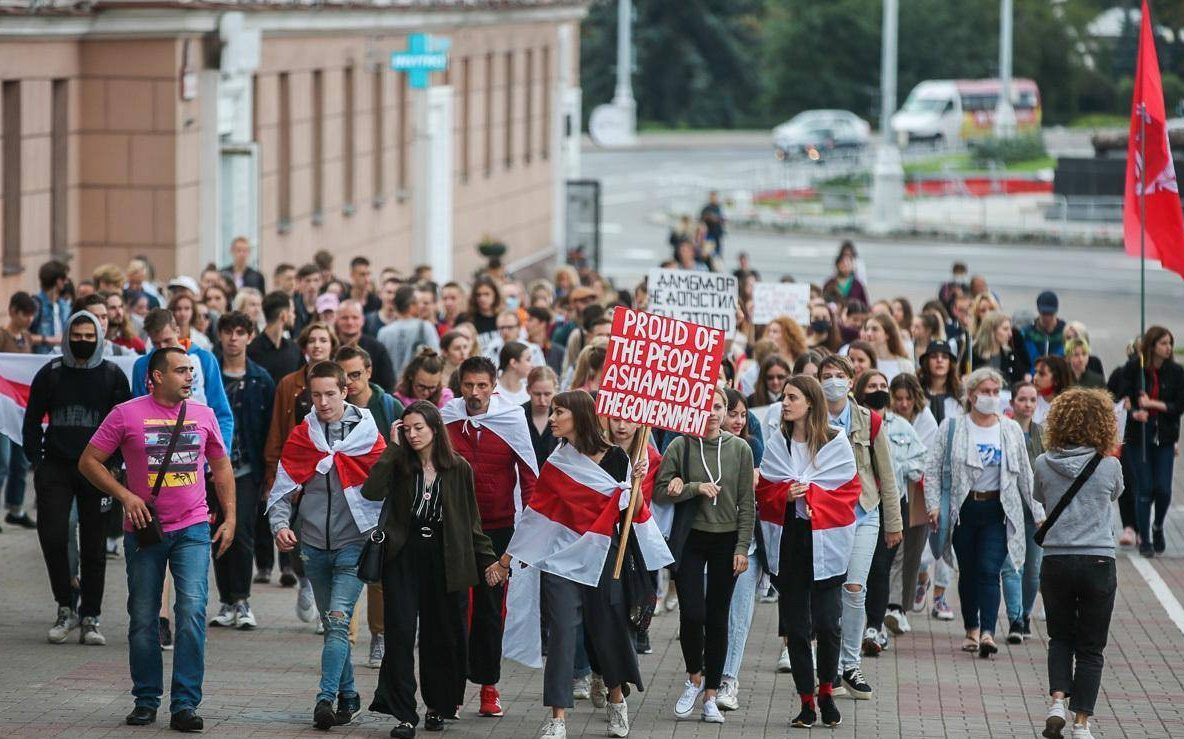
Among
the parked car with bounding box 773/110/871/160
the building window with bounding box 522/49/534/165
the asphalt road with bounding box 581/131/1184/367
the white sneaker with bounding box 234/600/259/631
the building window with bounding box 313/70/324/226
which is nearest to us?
the white sneaker with bounding box 234/600/259/631

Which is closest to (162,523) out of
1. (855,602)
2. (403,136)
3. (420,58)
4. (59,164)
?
(855,602)

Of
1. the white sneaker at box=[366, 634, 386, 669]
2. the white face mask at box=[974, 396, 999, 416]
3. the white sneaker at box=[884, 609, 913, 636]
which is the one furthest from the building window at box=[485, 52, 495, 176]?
the white sneaker at box=[366, 634, 386, 669]

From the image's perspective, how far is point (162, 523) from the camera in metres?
9.93

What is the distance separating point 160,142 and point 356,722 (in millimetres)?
13350

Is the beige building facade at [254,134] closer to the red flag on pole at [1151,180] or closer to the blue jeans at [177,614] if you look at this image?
the red flag on pole at [1151,180]

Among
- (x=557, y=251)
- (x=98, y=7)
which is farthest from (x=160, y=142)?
(x=557, y=251)

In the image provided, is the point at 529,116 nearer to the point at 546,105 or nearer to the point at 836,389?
the point at 546,105

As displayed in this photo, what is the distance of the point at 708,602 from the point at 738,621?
22 cm

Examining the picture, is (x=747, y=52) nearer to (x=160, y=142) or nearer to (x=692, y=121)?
(x=692, y=121)

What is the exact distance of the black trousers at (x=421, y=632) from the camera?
9.95m

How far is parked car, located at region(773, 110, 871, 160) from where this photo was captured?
72562 millimetres

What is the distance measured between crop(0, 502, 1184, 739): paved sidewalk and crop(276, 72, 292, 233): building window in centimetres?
1412

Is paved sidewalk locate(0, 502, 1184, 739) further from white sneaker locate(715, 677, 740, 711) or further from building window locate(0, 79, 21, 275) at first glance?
building window locate(0, 79, 21, 275)

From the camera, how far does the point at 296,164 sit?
28.1 metres
